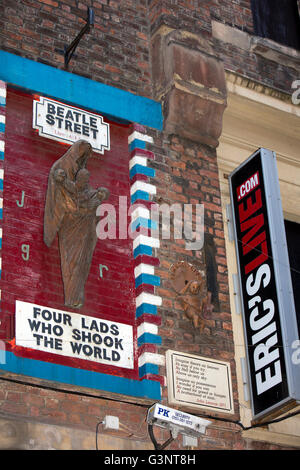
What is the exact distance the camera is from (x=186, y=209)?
40.1ft

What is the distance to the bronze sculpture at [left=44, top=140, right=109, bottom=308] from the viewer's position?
Answer: 1109cm

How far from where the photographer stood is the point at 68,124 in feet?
39.2

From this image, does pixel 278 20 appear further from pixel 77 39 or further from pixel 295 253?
pixel 77 39

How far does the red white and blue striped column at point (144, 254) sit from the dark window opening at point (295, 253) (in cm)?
230

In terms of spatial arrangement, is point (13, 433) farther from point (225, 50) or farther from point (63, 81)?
point (225, 50)

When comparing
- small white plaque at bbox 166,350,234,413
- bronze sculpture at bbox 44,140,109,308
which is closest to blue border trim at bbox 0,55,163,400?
small white plaque at bbox 166,350,234,413

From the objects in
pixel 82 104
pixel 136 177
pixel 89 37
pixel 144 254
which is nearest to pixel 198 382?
pixel 144 254

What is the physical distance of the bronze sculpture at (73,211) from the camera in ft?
36.4

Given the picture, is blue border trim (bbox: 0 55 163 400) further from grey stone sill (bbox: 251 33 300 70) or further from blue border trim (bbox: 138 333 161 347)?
grey stone sill (bbox: 251 33 300 70)

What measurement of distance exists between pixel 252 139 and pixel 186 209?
199 centimetres

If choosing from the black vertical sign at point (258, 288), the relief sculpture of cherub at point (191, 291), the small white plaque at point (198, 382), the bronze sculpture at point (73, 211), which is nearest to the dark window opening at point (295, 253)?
the black vertical sign at point (258, 288)

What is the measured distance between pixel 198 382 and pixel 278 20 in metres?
6.64

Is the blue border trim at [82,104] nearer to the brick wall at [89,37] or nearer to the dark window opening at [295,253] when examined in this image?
the brick wall at [89,37]

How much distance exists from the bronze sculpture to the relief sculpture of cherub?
3.53 feet
